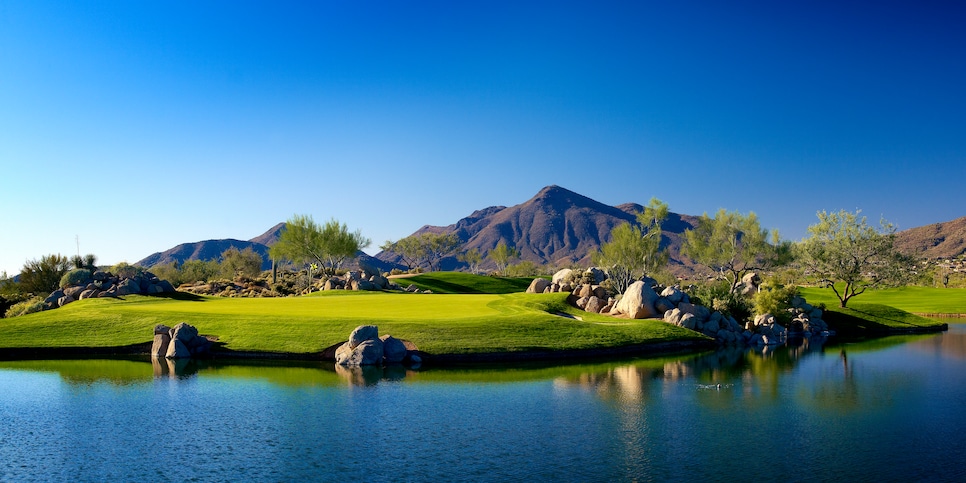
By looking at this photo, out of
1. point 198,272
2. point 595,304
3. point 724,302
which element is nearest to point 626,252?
point 724,302

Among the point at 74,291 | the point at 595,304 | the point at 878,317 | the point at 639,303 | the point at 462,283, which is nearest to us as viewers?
the point at 639,303

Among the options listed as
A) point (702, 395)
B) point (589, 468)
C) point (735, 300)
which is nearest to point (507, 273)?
point (735, 300)

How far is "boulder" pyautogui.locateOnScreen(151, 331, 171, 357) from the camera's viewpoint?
4056 cm

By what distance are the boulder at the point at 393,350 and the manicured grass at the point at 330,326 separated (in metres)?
1.48

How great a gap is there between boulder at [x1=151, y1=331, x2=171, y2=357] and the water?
418 centimetres

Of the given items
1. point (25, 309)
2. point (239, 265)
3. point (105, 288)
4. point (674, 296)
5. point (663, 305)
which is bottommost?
point (663, 305)

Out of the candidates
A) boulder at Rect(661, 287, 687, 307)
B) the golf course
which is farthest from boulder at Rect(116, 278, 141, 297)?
boulder at Rect(661, 287, 687, 307)

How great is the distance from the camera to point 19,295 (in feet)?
216

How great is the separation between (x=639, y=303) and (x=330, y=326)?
25339 mm

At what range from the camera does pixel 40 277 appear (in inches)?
2687

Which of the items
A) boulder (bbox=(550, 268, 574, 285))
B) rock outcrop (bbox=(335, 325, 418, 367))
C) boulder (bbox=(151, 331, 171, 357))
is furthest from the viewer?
boulder (bbox=(550, 268, 574, 285))

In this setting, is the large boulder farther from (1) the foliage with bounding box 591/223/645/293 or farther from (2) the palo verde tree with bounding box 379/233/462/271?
(2) the palo verde tree with bounding box 379/233/462/271

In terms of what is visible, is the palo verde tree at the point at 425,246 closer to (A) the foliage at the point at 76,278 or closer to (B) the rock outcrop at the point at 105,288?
(B) the rock outcrop at the point at 105,288

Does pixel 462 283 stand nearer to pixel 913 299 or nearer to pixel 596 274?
pixel 596 274
